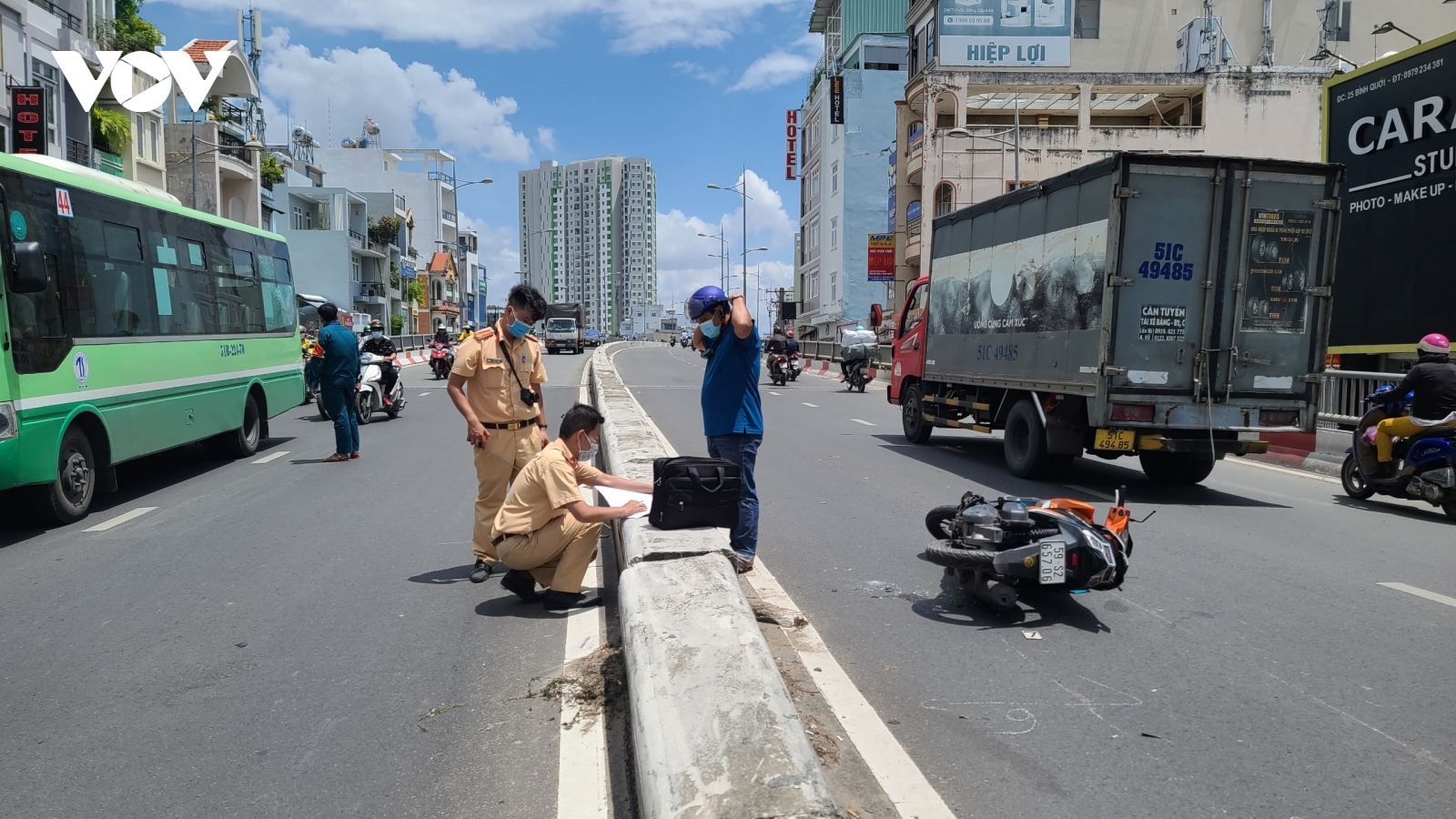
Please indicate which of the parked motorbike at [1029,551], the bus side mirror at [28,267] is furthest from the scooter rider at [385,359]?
the parked motorbike at [1029,551]

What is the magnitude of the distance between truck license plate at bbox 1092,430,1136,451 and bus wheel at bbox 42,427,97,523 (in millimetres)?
9088

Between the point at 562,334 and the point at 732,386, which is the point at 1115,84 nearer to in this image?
the point at 562,334

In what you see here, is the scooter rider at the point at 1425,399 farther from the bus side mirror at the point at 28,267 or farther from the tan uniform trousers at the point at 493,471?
the bus side mirror at the point at 28,267

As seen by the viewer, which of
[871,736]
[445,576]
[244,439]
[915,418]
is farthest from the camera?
[915,418]

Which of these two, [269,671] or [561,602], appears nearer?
[269,671]

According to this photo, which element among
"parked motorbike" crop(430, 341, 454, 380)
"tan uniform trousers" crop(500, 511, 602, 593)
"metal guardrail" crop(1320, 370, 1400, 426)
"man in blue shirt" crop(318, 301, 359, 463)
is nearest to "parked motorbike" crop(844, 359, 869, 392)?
"parked motorbike" crop(430, 341, 454, 380)

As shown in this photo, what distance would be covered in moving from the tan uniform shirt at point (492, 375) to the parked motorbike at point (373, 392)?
34.3 ft

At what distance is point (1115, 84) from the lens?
1666 inches

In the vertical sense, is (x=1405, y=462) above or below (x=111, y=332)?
below

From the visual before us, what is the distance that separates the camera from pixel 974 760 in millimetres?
3684

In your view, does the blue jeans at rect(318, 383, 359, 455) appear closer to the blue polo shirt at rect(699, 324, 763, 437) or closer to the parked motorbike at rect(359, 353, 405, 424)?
the parked motorbike at rect(359, 353, 405, 424)

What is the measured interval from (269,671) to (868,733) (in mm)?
2755

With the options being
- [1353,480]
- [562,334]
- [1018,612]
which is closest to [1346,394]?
[1353,480]

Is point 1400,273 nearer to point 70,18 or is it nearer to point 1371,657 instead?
point 1371,657
